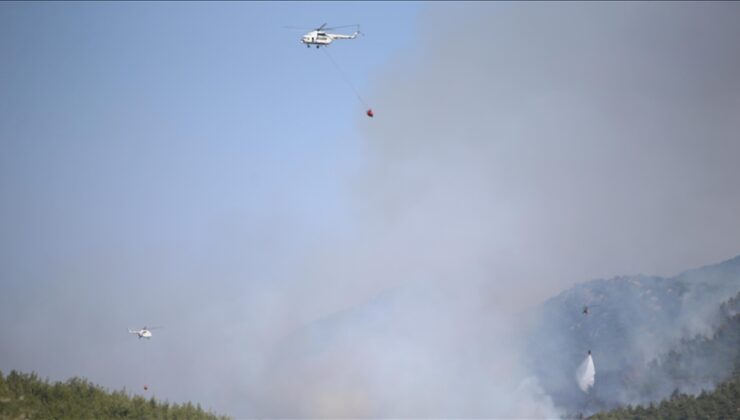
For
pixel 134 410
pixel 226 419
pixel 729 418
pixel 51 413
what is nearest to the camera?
pixel 51 413

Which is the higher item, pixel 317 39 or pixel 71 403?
pixel 317 39

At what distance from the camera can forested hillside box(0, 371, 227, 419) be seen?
139250mm

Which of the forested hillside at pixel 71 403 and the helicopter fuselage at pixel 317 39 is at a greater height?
the helicopter fuselage at pixel 317 39

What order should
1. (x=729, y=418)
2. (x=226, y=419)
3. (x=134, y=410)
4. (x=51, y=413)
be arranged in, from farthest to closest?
(x=729, y=418) → (x=226, y=419) → (x=134, y=410) → (x=51, y=413)

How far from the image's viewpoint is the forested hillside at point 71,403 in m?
139

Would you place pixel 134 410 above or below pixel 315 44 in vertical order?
below

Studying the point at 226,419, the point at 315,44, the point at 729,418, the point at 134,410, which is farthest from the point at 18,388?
the point at 729,418

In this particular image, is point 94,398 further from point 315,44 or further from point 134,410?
point 315,44

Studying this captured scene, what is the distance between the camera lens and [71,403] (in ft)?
484

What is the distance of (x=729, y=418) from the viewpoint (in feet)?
654

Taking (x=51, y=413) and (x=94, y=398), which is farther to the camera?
(x=94, y=398)

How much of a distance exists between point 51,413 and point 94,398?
13.2 metres

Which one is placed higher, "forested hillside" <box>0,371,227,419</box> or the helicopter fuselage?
the helicopter fuselage

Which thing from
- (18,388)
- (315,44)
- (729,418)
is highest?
(315,44)
